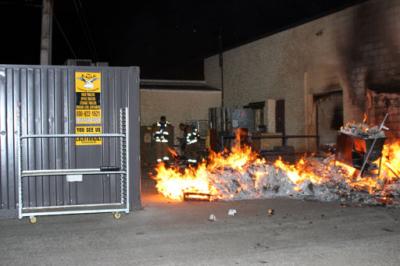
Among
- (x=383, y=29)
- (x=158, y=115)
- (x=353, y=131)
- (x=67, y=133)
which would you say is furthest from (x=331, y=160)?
(x=158, y=115)

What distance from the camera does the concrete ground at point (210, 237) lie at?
577 centimetres

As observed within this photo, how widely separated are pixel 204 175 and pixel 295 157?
20.4ft

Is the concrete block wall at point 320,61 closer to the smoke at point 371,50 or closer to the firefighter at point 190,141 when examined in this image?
the smoke at point 371,50

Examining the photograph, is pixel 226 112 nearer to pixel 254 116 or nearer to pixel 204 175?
pixel 254 116

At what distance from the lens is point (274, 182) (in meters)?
11.3

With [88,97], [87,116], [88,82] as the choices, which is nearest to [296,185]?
[87,116]

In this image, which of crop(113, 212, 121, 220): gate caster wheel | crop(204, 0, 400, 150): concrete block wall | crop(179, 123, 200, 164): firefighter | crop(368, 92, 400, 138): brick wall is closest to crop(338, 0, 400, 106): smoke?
crop(204, 0, 400, 150): concrete block wall

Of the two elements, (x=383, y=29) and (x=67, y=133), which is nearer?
(x=67, y=133)

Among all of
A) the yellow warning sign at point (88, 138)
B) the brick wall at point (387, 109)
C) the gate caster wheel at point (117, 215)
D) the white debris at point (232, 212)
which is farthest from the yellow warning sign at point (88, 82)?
the brick wall at point (387, 109)

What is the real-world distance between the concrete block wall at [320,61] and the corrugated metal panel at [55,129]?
940 centimetres

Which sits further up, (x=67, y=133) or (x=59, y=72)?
(x=59, y=72)

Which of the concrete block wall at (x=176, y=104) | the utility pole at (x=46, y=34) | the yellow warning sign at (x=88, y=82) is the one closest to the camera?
the yellow warning sign at (x=88, y=82)

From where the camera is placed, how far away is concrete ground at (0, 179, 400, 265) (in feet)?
18.9

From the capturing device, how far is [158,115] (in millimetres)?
25891
